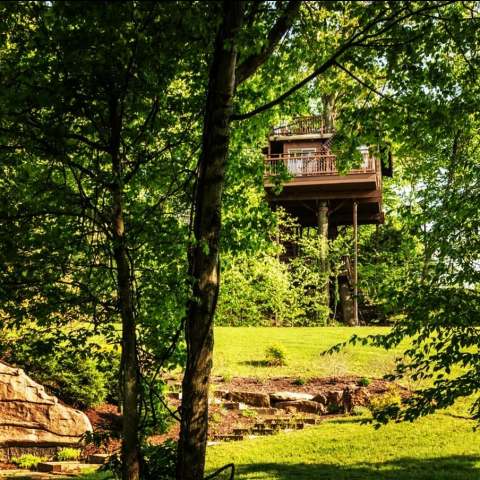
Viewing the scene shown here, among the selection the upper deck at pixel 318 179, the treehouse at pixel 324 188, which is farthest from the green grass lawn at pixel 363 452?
the upper deck at pixel 318 179

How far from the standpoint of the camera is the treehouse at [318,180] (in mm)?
24578

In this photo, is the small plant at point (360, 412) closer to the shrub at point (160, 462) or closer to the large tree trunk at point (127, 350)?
the shrub at point (160, 462)

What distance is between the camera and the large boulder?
9.22 metres

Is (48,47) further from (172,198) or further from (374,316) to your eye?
(374,316)

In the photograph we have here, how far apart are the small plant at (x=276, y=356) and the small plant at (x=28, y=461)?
7.03 meters

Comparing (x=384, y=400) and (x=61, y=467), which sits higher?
(x=384, y=400)

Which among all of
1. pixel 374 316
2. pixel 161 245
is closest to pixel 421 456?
pixel 161 245

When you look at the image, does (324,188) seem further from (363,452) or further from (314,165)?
(363,452)

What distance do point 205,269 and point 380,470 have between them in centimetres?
517

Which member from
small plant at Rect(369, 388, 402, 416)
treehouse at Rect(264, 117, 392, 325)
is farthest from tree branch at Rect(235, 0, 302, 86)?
treehouse at Rect(264, 117, 392, 325)

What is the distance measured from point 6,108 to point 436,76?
12.7ft

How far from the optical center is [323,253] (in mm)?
24359

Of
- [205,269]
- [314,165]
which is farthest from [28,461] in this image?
[314,165]

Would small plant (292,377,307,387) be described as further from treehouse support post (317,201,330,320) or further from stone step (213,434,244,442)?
treehouse support post (317,201,330,320)
